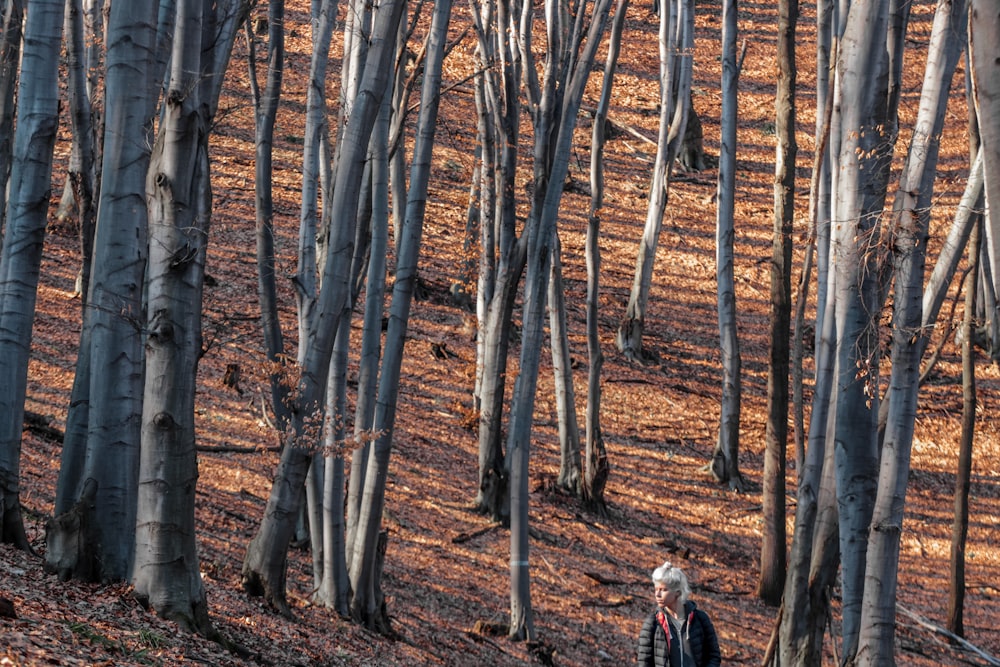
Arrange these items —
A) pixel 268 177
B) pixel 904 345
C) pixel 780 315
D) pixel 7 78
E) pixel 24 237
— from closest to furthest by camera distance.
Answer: pixel 904 345
pixel 24 237
pixel 7 78
pixel 268 177
pixel 780 315

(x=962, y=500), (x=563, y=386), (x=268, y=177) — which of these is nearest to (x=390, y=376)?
(x=268, y=177)

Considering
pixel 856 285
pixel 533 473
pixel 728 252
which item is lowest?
pixel 533 473

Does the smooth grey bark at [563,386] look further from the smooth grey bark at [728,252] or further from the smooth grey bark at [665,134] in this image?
the smooth grey bark at [665,134]

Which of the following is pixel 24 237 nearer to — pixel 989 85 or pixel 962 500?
pixel 989 85

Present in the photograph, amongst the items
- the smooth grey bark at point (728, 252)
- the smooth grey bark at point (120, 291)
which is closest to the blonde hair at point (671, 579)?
the smooth grey bark at point (120, 291)

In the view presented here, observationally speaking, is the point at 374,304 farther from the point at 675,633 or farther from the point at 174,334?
the point at 675,633

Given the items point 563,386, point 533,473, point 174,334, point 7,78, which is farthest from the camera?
point 533,473

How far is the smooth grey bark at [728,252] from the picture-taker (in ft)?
47.2

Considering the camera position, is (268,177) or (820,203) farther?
(268,177)

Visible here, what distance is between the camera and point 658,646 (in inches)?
207

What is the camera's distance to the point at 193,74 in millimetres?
5547

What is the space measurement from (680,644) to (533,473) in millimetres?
9670

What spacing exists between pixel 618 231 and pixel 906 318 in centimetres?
1639

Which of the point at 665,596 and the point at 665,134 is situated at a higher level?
the point at 665,134
